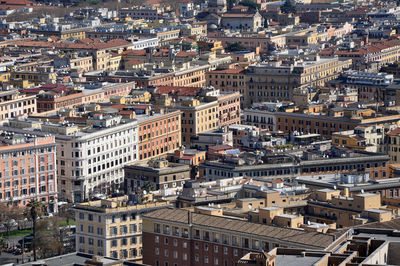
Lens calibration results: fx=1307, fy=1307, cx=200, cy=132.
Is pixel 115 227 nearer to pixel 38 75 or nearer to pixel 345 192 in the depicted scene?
pixel 345 192

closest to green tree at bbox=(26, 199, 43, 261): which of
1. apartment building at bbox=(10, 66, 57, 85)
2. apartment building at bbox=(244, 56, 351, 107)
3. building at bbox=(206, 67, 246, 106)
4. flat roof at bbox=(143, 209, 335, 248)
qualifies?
flat roof at bbox=(143, 209, 335, 248)

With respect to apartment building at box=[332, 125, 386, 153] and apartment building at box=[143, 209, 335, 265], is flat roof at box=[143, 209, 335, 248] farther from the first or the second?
apartment building at box=[332, 125, 386, 153]

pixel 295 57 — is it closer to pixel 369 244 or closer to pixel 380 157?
pixel 380 157

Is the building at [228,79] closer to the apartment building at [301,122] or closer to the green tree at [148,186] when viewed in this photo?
the apartment building at [301,122]

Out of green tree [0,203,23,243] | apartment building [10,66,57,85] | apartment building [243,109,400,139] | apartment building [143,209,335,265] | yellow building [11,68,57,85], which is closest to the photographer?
apartment building [143,209,335,265]

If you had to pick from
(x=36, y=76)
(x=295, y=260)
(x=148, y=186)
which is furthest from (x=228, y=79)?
(x=295, y=260)
